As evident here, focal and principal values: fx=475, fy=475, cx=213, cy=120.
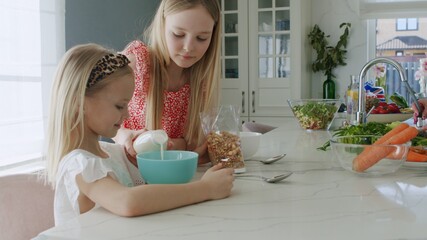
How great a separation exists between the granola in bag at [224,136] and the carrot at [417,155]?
0.44m

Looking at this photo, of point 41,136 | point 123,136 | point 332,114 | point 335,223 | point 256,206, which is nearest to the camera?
point 335,223

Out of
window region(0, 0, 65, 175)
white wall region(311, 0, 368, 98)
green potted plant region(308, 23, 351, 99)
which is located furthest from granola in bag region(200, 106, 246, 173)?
white wall region(311, 0, 368, 98)

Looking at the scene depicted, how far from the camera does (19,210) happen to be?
111 centimetres

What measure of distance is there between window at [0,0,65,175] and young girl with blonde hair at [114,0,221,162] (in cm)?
99

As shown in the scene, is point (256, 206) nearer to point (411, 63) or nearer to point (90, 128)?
point (90, 128)

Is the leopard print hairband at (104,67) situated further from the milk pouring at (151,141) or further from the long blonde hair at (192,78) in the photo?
the long blonde hair at (192,78)

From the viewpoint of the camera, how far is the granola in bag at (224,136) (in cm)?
118

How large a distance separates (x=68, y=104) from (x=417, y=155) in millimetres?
878

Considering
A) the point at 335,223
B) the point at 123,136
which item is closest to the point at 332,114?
the point at 123,136

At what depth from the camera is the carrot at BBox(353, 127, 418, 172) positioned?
107 centimetres

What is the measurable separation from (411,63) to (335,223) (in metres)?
4.03

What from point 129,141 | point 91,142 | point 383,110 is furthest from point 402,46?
point 91,142

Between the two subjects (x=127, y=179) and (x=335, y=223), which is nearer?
(x=335, y=223)

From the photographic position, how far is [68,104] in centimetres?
108
